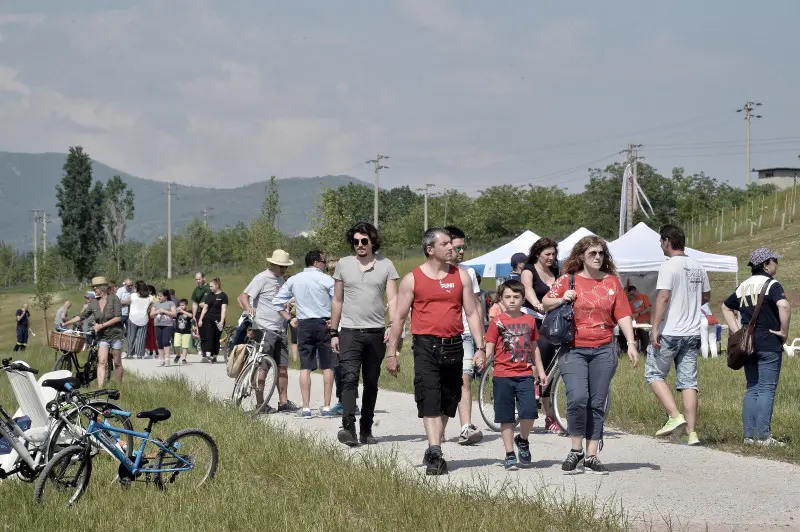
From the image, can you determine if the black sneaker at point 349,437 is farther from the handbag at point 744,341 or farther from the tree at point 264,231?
the tree at point 264,231

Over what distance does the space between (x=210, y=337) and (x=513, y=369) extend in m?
16.8

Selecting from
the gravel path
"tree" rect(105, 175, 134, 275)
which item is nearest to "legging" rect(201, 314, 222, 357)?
the gravel path

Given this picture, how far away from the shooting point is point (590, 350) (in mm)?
8172

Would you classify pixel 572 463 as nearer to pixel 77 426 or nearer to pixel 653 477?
pixel 653 477

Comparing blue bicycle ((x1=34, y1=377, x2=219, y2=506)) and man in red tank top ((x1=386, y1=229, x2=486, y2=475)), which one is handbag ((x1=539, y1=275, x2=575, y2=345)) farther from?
blue bicycle ((x1=34, y1=377, x2=219, y2=506))

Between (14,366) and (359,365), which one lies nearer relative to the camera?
(14,366)

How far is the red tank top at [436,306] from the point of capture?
841 cm

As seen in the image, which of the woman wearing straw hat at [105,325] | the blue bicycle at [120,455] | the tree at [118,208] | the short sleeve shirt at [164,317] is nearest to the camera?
the blue bicycle at [120,455]

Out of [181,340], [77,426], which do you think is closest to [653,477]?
[77,426]

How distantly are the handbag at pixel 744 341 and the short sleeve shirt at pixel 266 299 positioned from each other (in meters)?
5.38

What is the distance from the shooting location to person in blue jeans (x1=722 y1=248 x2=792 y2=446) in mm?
9570

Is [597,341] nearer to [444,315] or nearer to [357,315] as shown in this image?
[444,315]

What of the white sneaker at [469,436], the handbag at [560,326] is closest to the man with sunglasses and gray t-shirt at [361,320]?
the white sneaker at [469,436]

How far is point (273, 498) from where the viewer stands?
680cm
